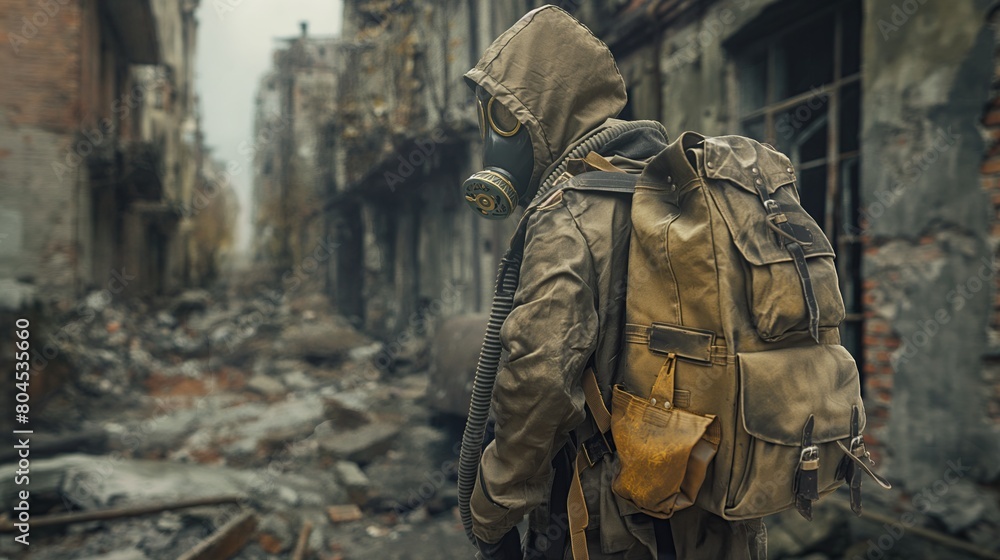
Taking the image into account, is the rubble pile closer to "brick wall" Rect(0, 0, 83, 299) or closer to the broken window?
"brick wall" Rect(0, 0, 83, 299)

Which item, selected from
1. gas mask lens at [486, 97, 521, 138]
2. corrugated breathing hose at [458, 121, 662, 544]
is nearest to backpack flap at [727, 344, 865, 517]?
corrugated breathing hose at [458, 121, 662, 544]

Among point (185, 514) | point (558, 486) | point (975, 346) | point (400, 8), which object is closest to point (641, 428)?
point (558, 486)

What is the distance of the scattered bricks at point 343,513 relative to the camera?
474cm

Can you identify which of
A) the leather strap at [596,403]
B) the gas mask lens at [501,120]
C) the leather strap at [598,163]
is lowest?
the leather strap at [596,403]

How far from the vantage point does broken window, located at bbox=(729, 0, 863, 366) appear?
407 centimetres

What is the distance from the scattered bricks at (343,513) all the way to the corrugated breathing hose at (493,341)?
3.22 m

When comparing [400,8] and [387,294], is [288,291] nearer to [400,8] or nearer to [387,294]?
[387,294]

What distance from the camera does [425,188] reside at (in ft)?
37.7

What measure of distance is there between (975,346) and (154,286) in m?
18.3

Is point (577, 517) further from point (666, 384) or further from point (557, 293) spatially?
point (557, 293)

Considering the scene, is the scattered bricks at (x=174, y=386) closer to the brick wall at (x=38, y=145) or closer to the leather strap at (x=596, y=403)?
the brick wall at (x=38, y=145)

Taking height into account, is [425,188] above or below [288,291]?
above

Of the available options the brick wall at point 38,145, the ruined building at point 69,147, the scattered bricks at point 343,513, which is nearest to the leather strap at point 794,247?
the scattered bricks at point 343,513

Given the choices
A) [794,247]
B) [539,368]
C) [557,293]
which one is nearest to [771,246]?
[794,247]
